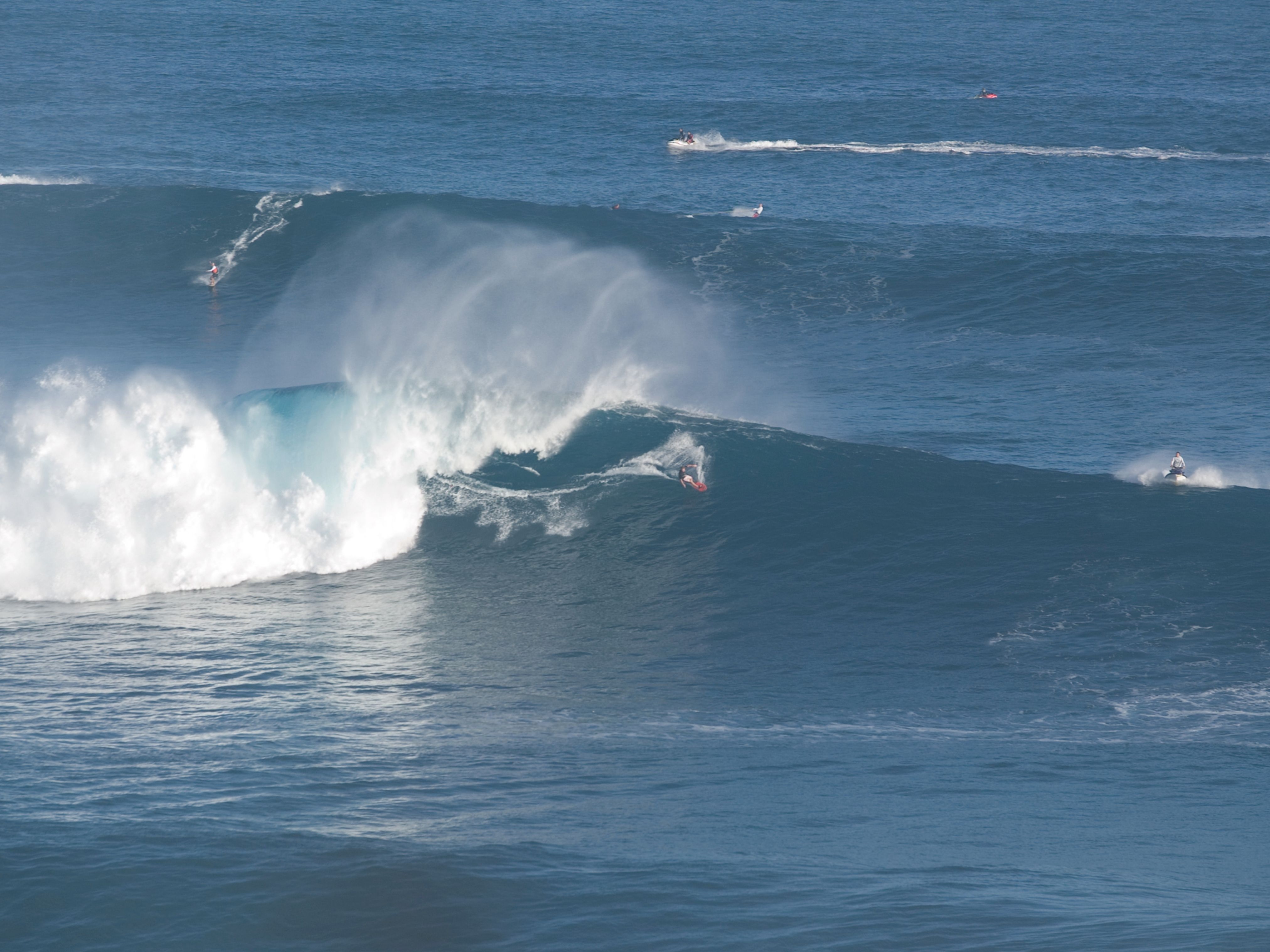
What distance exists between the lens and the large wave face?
30.9 meters

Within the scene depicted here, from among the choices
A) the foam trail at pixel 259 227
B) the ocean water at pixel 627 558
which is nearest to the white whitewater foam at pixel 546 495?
the ocean water at pixel 627 558

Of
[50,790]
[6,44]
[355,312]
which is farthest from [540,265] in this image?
[6,44]

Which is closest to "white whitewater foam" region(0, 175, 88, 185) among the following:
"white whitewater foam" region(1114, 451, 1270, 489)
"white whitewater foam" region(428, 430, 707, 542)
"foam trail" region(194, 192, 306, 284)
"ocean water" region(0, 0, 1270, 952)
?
"ocean water" region(0, 0, 1270, 952)

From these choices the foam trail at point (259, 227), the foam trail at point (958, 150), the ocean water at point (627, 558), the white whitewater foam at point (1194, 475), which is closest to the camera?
→ the ocean water at point (627, 558)

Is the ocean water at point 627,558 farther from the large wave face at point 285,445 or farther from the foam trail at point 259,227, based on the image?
the foam trail at point 259,227

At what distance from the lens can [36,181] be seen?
65.9 metres

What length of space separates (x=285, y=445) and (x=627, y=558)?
942 centimetres

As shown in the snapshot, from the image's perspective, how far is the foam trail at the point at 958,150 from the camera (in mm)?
77250

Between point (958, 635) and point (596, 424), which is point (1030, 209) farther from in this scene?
point (958, 635)

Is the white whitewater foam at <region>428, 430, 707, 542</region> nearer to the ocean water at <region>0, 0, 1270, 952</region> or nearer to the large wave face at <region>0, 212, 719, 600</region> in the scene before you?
the ocean water at <region>0, 0, 1270, 952</region>

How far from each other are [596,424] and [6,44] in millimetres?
79656

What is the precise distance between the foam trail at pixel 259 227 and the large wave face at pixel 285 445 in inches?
444

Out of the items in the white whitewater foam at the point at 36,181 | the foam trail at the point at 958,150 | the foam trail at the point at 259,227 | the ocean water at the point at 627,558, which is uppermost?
the foam trail at the point at 958,150

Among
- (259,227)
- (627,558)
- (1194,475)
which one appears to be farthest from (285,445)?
(259,227)
